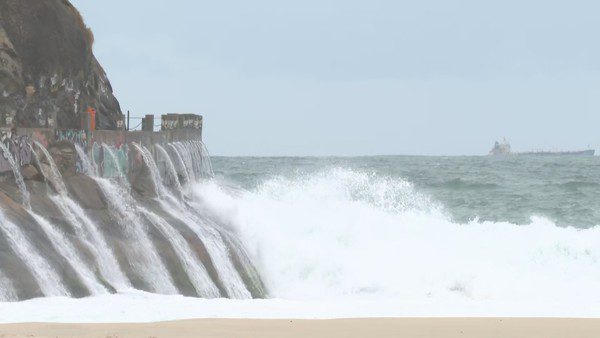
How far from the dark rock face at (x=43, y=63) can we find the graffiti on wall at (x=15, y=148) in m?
3.42

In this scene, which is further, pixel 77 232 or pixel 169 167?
pixel 169 167

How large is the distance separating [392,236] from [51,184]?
11.0 meters

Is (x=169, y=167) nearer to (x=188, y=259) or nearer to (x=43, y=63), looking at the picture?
(x=43, y=63)

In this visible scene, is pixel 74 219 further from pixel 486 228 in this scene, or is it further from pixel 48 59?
pixel 486 228

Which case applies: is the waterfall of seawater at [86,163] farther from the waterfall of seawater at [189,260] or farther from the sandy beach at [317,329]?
the sandy beach at [317,329]

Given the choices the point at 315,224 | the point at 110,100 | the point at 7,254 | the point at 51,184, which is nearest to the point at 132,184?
the point at 51,184

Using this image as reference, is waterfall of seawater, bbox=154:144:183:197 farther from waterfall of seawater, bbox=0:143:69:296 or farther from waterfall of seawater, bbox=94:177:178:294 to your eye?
waterfall of seawater, bbox=0:143:69:296

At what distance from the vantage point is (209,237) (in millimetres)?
20719

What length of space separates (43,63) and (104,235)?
8515 mm

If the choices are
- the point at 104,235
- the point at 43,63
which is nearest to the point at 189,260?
the point at 104,235

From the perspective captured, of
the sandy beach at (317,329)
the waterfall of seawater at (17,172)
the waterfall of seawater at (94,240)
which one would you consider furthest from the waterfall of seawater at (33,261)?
the sandy beach at (317,329)

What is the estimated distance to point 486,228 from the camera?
31.2 metres

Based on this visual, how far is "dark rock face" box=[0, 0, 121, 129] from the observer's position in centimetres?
2398

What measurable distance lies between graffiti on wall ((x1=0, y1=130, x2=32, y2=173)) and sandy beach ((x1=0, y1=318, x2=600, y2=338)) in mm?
7576
